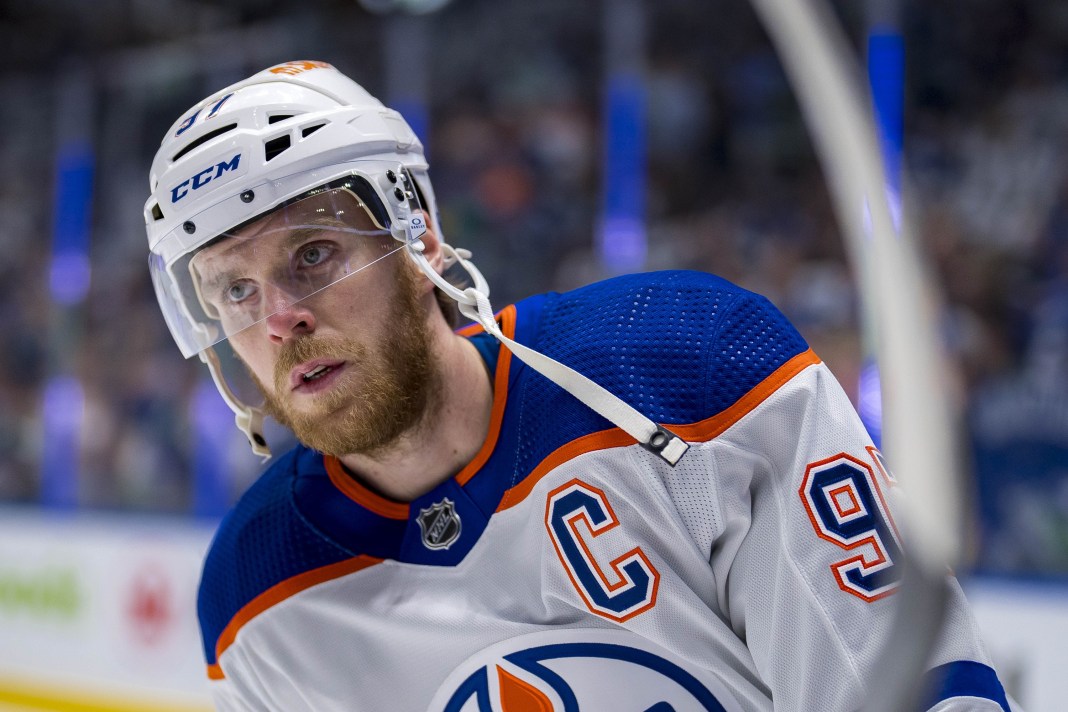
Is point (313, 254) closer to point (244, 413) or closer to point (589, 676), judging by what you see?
point (244, 413)

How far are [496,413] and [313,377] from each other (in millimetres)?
247

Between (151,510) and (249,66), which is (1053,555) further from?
(249,66)

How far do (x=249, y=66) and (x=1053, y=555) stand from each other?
12.7ft

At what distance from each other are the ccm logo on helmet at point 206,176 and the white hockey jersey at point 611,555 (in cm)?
42

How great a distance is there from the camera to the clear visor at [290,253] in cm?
146

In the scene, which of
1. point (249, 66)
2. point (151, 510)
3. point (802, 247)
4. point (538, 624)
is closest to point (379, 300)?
point (538, 624)

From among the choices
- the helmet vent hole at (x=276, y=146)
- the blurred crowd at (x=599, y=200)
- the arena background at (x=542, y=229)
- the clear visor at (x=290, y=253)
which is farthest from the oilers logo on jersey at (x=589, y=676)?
the blurred crowd at (x=599, y=200)

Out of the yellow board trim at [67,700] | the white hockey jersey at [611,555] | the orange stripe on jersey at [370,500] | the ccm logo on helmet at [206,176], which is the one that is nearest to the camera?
the white hockey jersey at [611,555]

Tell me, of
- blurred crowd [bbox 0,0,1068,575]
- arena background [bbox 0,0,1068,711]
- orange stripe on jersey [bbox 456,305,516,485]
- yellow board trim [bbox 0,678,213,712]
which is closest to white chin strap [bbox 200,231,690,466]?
orange stripe on jersey [bbox 456,305,516,485]

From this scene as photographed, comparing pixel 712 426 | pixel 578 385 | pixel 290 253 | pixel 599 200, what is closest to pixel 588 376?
pixel 578 385

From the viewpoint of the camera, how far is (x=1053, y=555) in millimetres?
3002

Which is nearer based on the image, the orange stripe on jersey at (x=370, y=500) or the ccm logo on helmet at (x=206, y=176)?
the ccm logo on helmet at (x=206, y=176)

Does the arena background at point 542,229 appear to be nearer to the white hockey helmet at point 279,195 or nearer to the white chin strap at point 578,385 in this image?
the white chin strap at point 578,385

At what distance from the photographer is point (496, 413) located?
1.50 metres
